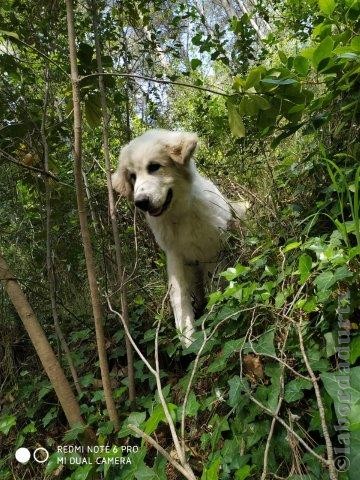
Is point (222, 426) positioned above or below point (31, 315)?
below

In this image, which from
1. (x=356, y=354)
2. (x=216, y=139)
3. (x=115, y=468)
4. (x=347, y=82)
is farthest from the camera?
(x=216, y=139)

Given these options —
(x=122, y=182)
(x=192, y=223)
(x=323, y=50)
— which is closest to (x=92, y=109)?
(x=122, y=182)

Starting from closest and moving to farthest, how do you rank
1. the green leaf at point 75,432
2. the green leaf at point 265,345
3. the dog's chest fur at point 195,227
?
the green leaf at point 265,345
the green leaf at point 75,432
the dog's chest fur at point 195,227

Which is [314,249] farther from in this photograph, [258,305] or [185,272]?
[185,272]

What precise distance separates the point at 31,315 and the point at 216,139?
3.53m

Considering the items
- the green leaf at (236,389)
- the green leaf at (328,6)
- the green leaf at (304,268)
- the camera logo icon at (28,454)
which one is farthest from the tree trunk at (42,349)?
the green leaf at (328,6)

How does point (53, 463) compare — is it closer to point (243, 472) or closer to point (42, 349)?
point (42, 349)

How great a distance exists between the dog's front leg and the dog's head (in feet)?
1.48

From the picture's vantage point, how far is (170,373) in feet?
9.00

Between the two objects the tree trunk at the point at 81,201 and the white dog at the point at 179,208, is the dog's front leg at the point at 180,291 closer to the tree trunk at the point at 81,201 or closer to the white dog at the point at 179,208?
the white dog at the point at 179,208

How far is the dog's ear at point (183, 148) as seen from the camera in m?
3.18

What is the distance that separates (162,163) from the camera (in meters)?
3.22

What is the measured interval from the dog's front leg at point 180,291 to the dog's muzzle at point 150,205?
41 cm

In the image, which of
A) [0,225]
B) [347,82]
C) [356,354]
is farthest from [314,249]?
[0,225]
